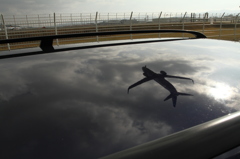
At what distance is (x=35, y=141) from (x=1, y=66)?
57 cm

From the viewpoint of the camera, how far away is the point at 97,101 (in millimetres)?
683

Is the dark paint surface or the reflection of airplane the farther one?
the reflection of airplane

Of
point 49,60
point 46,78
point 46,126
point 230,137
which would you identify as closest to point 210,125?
point 230,137

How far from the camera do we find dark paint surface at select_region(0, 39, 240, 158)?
1.71ft

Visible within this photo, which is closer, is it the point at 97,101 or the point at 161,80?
the point at 97,101

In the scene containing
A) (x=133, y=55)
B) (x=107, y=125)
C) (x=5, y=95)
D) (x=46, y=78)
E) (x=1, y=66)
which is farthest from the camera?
(x=133, y=55)

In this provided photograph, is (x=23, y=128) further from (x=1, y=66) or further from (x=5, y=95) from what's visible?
(x=1, y=66)

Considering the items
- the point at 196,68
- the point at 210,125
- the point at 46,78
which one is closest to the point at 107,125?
the point at 210,125

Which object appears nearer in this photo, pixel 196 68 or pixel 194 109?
pixel 194 109

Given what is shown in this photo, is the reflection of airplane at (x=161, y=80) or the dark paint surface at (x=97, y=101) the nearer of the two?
the dark paint surface at (x=97, y=101)

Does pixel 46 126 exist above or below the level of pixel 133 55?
below

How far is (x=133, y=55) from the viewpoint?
112 cm

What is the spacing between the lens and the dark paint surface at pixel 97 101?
20.5 inches

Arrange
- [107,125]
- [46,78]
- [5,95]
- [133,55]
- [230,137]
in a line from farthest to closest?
[133,55] → [46,78] → [5,95] → [107,125] → [230,137]
